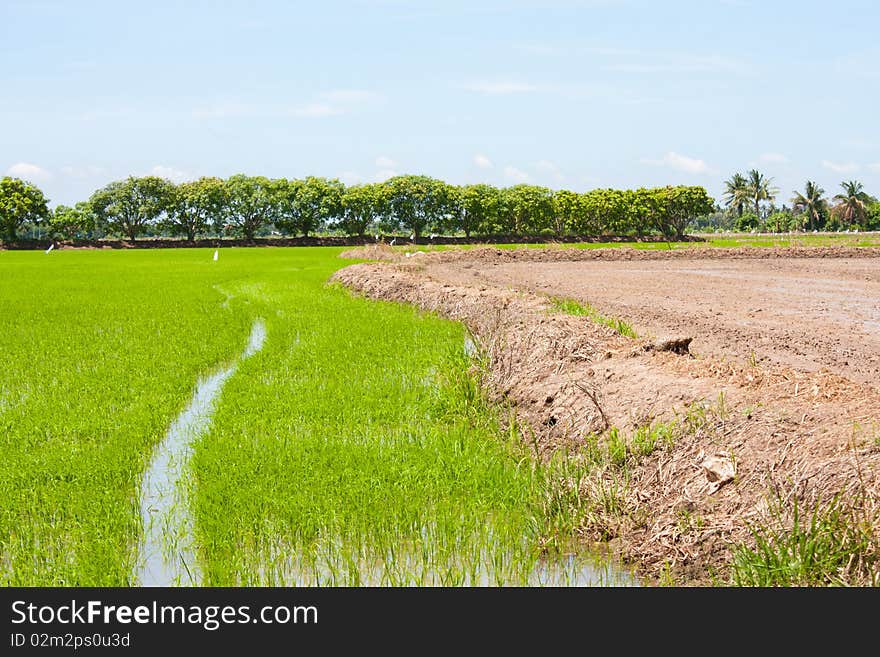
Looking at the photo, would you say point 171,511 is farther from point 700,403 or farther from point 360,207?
point 360,207

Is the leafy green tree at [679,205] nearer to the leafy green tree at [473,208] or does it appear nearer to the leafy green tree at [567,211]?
the leafy green tree at [567,211]

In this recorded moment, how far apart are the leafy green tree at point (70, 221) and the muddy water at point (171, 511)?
69517mm

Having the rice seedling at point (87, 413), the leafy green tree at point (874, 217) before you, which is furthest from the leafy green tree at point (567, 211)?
the rice seedling at point (87, 413)

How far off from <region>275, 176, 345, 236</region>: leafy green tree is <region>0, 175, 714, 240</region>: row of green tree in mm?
95

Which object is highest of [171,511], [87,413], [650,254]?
[650,254]

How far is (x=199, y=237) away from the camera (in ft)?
276

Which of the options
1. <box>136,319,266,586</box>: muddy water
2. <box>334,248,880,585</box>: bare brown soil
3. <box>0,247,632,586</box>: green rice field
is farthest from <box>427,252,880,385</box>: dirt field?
<box>136,319,266,586</box>: muddy water

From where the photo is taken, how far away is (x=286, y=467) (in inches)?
264

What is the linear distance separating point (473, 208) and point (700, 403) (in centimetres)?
7441

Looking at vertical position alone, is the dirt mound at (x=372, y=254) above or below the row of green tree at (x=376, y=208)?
below

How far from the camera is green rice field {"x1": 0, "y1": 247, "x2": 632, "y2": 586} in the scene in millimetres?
5098

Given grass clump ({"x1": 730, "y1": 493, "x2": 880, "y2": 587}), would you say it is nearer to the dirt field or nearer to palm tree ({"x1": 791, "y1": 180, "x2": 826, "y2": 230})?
the dirt field

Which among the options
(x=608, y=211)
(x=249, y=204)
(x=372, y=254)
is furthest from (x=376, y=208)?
(x=372, y=254)

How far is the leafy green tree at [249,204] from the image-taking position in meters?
78.9
